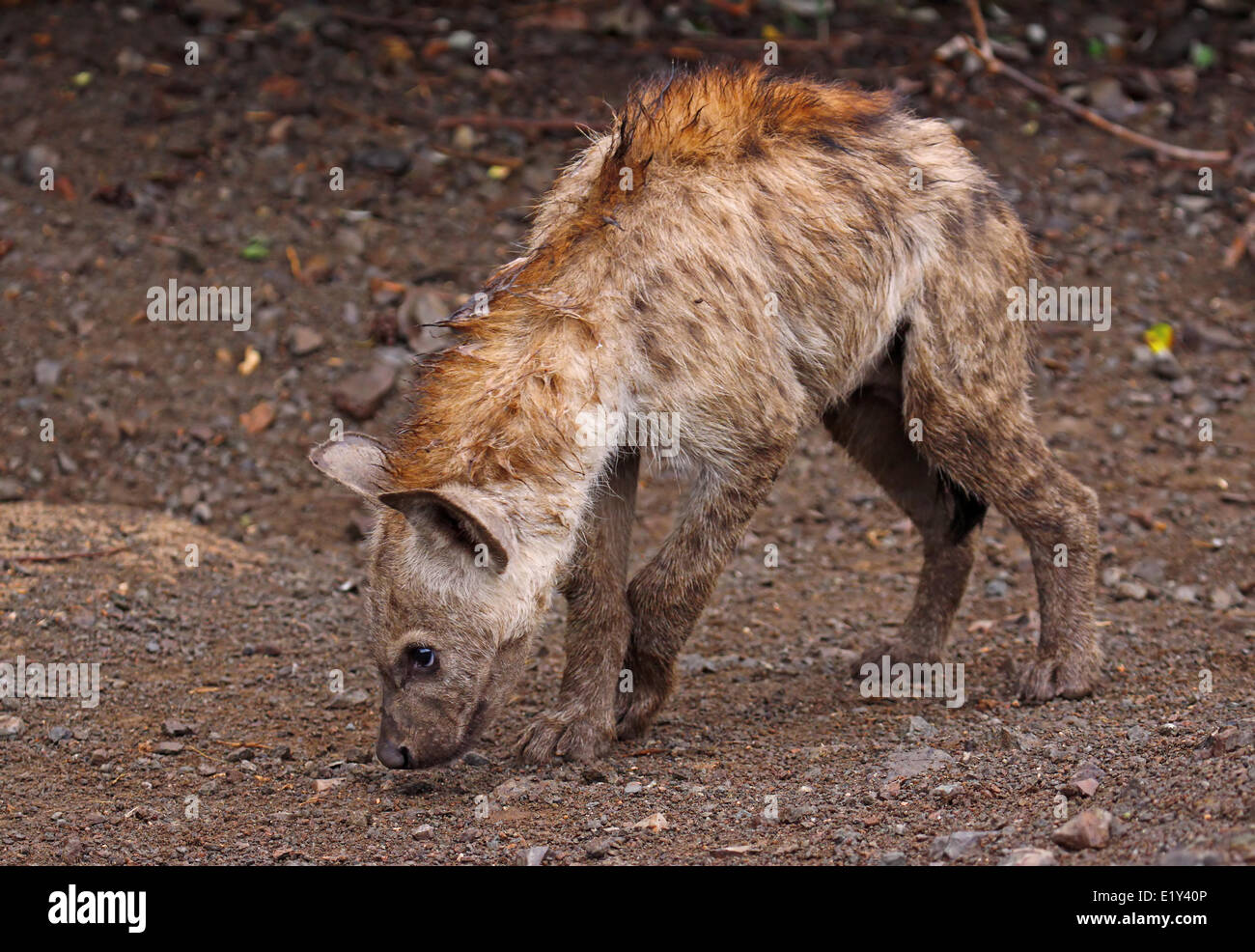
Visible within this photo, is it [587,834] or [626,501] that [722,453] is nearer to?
[626,501]

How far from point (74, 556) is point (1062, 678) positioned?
4779mm

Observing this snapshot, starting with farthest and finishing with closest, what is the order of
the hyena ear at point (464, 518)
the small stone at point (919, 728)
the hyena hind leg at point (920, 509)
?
the hyena hind leg at point (920, 509)
the small stone at point (919, 728)
the hyena ear at point (464, 518)

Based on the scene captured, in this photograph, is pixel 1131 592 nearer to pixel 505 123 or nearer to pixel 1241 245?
pixel 1241 245

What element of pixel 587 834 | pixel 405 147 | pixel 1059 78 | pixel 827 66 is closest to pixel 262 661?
pixel 587 834

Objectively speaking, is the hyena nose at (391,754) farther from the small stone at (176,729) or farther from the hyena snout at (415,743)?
the small stone at (176,729)

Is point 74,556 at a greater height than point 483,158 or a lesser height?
lesser

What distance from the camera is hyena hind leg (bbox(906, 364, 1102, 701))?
245 inches

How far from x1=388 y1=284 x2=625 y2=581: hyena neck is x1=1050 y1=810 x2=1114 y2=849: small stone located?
78.2 inches

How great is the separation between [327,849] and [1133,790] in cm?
262

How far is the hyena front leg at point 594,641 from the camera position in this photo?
19.0 feet

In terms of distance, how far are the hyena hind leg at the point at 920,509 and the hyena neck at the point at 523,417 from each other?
1643mm

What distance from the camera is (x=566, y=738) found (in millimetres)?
5816

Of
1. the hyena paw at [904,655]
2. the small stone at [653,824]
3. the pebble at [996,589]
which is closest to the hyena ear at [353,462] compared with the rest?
the small stone at [653,824]

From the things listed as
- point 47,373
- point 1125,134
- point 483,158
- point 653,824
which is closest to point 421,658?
point 653,824
